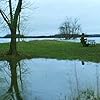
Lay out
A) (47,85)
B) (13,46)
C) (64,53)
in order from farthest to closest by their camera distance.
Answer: (64,53) → (13,46) → (47,85)

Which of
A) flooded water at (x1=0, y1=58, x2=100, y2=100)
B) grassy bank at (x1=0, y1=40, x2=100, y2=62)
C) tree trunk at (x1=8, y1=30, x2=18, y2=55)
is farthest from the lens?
tree trunk at (x1=8, y1=30, x2=18, y2=55)

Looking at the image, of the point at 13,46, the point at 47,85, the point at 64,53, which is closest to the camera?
the point at 47,85

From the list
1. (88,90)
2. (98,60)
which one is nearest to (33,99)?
(88,90)

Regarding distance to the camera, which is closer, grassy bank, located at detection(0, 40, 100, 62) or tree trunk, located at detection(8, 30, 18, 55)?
grassy bank, located at detection(0, 40, 100, 62)

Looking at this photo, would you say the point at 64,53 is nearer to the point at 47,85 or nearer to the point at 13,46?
the point at 13,46

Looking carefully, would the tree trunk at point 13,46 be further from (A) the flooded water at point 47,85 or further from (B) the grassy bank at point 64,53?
(A) the flooded water at point 47,85

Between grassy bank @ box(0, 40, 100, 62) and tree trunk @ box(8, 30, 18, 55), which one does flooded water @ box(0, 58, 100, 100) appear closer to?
grassy bank @ box(0, 40, 100, 62)

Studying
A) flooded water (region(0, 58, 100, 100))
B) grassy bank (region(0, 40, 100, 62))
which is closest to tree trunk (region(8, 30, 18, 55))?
grassy bank (region(0, 40, 100, 62))

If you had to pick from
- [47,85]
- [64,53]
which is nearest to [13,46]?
[64,53]

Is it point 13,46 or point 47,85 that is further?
point 13,46

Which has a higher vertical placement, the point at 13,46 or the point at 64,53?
the point at 13,46

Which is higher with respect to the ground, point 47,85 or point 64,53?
point 47,85

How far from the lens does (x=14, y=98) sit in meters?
15.2

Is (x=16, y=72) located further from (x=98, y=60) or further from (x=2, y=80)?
(x=98, y=60)
